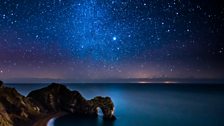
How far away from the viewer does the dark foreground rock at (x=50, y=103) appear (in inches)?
1933

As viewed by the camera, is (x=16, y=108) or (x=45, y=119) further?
(x=45, y=119)

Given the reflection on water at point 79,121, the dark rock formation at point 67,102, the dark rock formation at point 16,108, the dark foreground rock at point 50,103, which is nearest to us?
the dark rock formation at point 16,108

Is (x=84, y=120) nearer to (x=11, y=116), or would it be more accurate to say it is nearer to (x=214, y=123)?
(x=11, y=116)

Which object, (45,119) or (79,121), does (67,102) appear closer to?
(79,121)

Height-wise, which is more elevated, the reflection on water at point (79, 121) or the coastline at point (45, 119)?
the coastline at point (45, 119)

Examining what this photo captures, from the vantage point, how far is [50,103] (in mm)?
62875

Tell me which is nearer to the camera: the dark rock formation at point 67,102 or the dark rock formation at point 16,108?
the dark rock formation at point 16,108

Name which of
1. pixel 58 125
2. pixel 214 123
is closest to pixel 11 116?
pixel 58 125

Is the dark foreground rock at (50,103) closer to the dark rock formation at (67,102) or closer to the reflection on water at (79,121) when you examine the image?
the dark rock formation at (67,102)

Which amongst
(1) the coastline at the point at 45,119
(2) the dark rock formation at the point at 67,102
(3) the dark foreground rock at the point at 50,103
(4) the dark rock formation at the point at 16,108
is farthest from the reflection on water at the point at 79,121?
(4) the dark rock formation at the point at 16,108

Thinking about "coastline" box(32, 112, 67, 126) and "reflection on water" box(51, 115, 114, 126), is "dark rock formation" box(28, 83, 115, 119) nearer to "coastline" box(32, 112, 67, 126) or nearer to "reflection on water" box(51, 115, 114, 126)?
"coastline" box(32, 112, 67, 126)

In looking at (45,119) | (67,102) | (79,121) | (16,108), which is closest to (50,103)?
(67,102)

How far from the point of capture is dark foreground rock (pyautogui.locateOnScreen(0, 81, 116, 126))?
49.1 meters

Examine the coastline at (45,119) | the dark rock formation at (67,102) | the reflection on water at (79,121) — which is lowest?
the reflection on water at (79,121)
